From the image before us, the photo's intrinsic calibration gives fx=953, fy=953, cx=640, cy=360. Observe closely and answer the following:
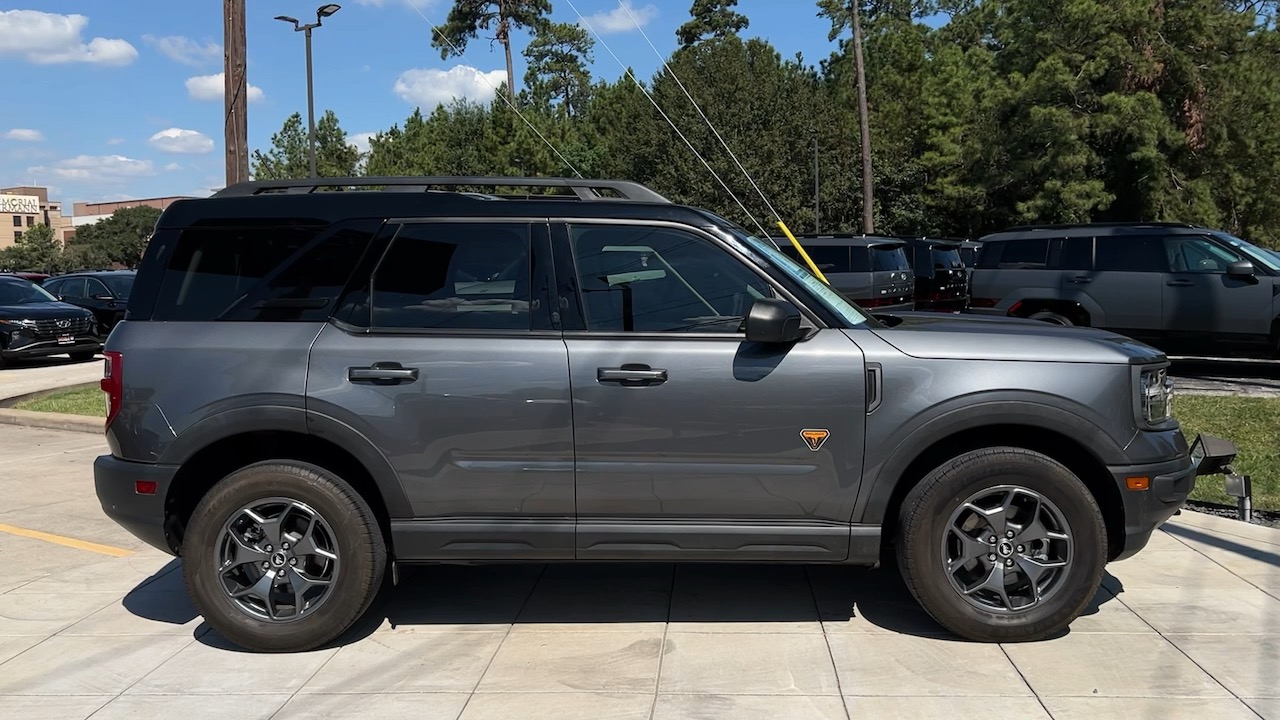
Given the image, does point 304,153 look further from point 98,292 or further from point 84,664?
point 84,664

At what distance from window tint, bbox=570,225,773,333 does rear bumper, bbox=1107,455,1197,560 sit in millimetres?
1695

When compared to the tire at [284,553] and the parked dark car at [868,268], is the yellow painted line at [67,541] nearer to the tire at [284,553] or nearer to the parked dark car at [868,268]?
the tire at [284,553]

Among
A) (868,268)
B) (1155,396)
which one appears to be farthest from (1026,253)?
(1155,396)

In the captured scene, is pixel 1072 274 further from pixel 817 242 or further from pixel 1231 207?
pixel 1231 207

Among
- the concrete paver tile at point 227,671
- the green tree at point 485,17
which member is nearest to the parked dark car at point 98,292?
the concrete paver tile at point 227,671

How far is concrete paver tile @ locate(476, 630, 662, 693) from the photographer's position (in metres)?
3.82

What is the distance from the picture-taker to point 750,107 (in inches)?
1481

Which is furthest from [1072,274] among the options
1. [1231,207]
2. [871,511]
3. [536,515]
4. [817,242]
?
[1231,207]

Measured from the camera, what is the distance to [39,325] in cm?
1658

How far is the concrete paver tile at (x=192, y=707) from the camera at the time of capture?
11.9ft

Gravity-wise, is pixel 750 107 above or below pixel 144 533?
above

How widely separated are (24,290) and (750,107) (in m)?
26.8

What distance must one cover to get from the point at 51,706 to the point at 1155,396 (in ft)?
15.4

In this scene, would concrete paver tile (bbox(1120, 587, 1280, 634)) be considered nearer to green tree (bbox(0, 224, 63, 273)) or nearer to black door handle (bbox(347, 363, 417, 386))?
black door handle (bbox(347, 363, 417, 386))
